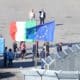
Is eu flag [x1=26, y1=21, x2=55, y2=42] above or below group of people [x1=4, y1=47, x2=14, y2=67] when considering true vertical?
above

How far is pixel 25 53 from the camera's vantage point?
38031 millimetres

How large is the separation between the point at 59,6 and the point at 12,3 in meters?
3.78

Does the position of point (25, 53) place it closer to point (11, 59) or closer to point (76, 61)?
point (11, 59)

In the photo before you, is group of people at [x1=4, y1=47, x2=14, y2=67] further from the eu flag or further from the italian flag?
the eu flag

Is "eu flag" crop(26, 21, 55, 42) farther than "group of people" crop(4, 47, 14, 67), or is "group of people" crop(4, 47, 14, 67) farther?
"group of people" crop(4, 47, 14, 67)

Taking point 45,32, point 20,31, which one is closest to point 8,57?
point 20,31

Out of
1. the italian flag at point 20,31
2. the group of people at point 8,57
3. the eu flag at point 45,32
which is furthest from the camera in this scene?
the group of people at point 8,57

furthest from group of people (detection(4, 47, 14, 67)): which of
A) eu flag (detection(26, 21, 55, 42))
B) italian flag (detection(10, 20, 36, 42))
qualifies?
eu flag (detection(26, 21, 55, 42))

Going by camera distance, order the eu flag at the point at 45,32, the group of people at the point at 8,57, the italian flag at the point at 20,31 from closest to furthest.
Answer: the eu flag at the point at 45,32
the italian flag at the point at 20,31
the group of people at the point at 8,57

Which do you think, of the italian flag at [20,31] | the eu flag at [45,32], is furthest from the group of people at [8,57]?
the eu flag at [45,32]

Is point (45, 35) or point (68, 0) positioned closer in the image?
point (45, 35)

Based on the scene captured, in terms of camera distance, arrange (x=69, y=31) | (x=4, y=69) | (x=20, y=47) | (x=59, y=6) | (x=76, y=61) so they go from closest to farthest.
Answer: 1. (x=76, y=61)
2. (x=4, y=69)
3. (x=20, y=47)
4. (x=69, y=31)
5. (x=59, y=6)

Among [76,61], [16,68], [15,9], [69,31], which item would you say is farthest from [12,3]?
[76,61]

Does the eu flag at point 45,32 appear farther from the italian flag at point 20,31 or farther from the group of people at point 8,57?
the group of people at point 8,57
